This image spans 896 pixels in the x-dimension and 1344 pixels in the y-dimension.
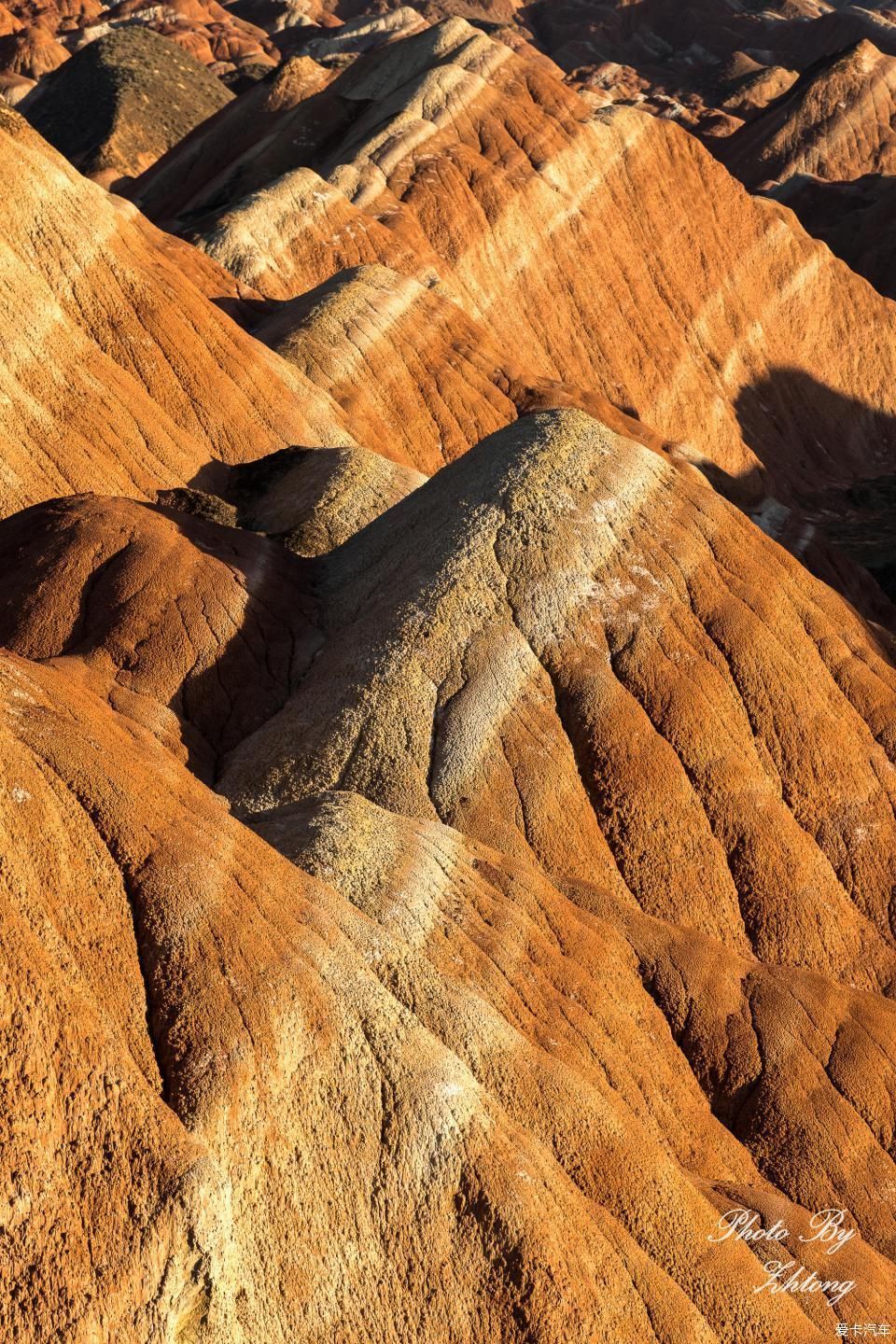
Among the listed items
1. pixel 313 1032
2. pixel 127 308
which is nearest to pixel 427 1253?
pixel 313 1032

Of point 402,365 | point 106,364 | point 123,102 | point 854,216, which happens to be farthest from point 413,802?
point 123,102

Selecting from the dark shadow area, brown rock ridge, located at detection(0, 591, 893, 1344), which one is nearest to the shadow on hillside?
the dark shadow area

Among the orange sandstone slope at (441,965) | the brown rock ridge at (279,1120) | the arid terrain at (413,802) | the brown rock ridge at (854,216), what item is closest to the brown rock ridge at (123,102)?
the arid terrain at (413,802)

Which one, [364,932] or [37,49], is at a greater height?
[37,49]

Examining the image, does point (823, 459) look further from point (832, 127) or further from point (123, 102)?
point (123, 102)

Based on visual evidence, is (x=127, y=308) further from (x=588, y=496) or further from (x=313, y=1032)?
(x=313, y=1032)

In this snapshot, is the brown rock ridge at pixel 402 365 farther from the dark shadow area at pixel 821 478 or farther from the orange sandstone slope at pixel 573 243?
the dark shadow area at pixel 821 478
